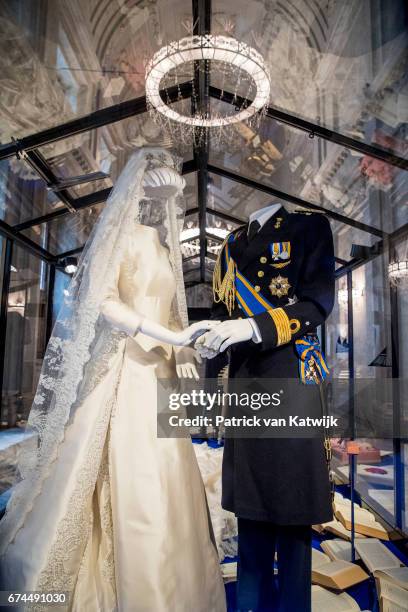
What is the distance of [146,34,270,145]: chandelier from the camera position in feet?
5.24

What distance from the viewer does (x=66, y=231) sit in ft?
6.02

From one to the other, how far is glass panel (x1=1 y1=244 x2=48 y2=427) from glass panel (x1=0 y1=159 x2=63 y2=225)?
17cm

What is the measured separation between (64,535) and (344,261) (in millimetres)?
1450

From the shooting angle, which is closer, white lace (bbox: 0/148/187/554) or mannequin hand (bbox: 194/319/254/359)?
mannequin hand (bbox: 194/319/254/359)

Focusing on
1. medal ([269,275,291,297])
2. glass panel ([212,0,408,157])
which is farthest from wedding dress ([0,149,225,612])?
glass panel ([212,0,408,157])

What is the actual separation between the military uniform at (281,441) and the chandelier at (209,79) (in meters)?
0.73

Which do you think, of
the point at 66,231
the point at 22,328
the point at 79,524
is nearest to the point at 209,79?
the point at 66,231

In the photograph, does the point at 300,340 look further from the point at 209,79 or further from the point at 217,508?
the point at 217,508

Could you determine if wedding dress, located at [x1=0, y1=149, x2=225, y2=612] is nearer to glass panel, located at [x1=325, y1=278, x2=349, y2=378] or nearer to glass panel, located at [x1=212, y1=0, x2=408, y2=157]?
glass panel, located at [x1=325, y1=278, x2=349, y2=378]

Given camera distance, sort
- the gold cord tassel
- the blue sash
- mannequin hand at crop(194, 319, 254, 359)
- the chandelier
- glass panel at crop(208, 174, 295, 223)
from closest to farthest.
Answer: mannequin hand at crop(194, 319, 254, 359), the blue sash, the gold cord tassel, the chandelier, glass panel at crop(208, 174, 295, 223)

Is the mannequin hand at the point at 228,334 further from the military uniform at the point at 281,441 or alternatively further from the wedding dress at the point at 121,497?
the wedding dress at the point at 121,497

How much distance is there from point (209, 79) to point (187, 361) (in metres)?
1.21

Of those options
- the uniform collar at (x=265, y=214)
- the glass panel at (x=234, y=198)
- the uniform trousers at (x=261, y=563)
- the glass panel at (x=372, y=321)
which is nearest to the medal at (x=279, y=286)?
the uniform collar at (x=265, y=214)

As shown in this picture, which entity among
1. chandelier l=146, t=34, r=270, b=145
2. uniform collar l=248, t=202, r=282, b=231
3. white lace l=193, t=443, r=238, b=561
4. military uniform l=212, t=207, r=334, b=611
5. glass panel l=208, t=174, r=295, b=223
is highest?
chandelier l=146, t=34, r=270, b=145
